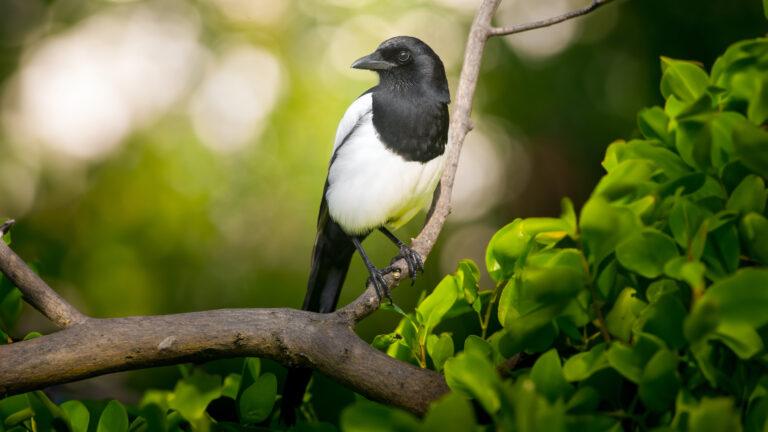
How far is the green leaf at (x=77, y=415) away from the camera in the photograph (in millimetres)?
785

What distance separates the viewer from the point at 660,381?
52 centimetres

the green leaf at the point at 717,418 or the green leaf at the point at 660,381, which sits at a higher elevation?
the green leaf at the point at 717,418

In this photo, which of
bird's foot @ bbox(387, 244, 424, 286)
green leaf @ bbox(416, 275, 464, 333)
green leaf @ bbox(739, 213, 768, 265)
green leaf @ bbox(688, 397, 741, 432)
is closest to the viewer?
green leaf @ bbox(688, 397, 741, 432)

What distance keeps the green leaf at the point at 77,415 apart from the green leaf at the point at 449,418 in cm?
56

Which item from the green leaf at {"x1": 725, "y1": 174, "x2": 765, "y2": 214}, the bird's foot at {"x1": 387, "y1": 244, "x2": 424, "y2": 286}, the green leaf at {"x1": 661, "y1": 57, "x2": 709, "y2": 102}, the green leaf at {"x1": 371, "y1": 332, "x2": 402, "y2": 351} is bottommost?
the bird's foot at {"x1": 387, "y1": 244, "x2": 424, "y2": 286}

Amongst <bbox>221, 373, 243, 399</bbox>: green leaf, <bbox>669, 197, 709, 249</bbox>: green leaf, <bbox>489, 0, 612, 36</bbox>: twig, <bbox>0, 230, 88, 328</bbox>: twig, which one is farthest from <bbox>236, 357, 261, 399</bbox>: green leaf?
<bbox>489, 0, 612, 36</bbox>: twig

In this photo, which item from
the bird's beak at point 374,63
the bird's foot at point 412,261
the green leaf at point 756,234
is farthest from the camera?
the bird's beak at point 374,63

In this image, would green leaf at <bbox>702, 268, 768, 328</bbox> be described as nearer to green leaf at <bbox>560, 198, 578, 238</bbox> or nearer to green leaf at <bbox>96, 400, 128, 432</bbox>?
green leaf at <bbox>560, 198, 578, 238</bbox>

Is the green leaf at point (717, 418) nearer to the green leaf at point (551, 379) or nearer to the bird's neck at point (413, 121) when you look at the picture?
the green leaf at point (551, 379)

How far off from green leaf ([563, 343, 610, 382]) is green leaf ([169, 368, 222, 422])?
0.37 m

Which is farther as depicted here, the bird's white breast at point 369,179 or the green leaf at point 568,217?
the bird's white breast at point 369,179

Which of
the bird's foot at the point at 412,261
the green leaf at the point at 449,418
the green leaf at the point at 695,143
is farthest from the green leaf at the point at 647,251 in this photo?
the bird's foot at the point at 412,261

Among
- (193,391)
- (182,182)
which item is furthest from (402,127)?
(182,182)

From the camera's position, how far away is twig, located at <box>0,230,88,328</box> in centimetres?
97
